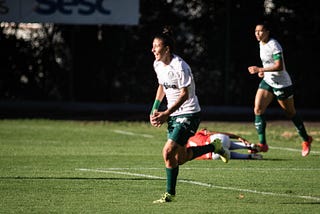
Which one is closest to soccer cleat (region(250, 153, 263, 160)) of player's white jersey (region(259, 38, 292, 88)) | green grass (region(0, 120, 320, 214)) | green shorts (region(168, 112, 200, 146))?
green grass (region(0, 120, 320, 214))

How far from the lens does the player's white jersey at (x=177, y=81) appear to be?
11.4 meters

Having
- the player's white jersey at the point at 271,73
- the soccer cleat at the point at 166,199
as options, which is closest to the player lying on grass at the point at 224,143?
the player's white jersey at the point at 271,73

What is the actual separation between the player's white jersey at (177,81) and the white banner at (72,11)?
49.6 ft

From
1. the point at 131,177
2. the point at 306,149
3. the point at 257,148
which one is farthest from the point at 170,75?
the point at 306,149

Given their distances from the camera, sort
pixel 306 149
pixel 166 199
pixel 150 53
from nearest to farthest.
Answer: pixel 166 199, pixel 306 149, pixel 150 53

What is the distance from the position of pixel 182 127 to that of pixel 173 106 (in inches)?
12.9

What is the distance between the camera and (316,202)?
1102cm

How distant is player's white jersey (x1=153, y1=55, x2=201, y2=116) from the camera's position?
11430 millimetres

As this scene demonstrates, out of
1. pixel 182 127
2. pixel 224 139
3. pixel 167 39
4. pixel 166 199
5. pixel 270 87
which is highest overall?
pixel 167 39

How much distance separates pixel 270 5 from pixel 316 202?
1774 cm

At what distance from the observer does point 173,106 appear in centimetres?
1128

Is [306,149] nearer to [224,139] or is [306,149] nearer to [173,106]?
[224,139]

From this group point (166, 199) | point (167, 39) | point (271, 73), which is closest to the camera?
point (166, 199)

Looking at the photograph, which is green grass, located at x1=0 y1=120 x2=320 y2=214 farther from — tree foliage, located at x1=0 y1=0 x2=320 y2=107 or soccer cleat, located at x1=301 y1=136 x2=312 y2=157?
tree foliage, located at x1=0 y1=0 x2=320 y2=107
